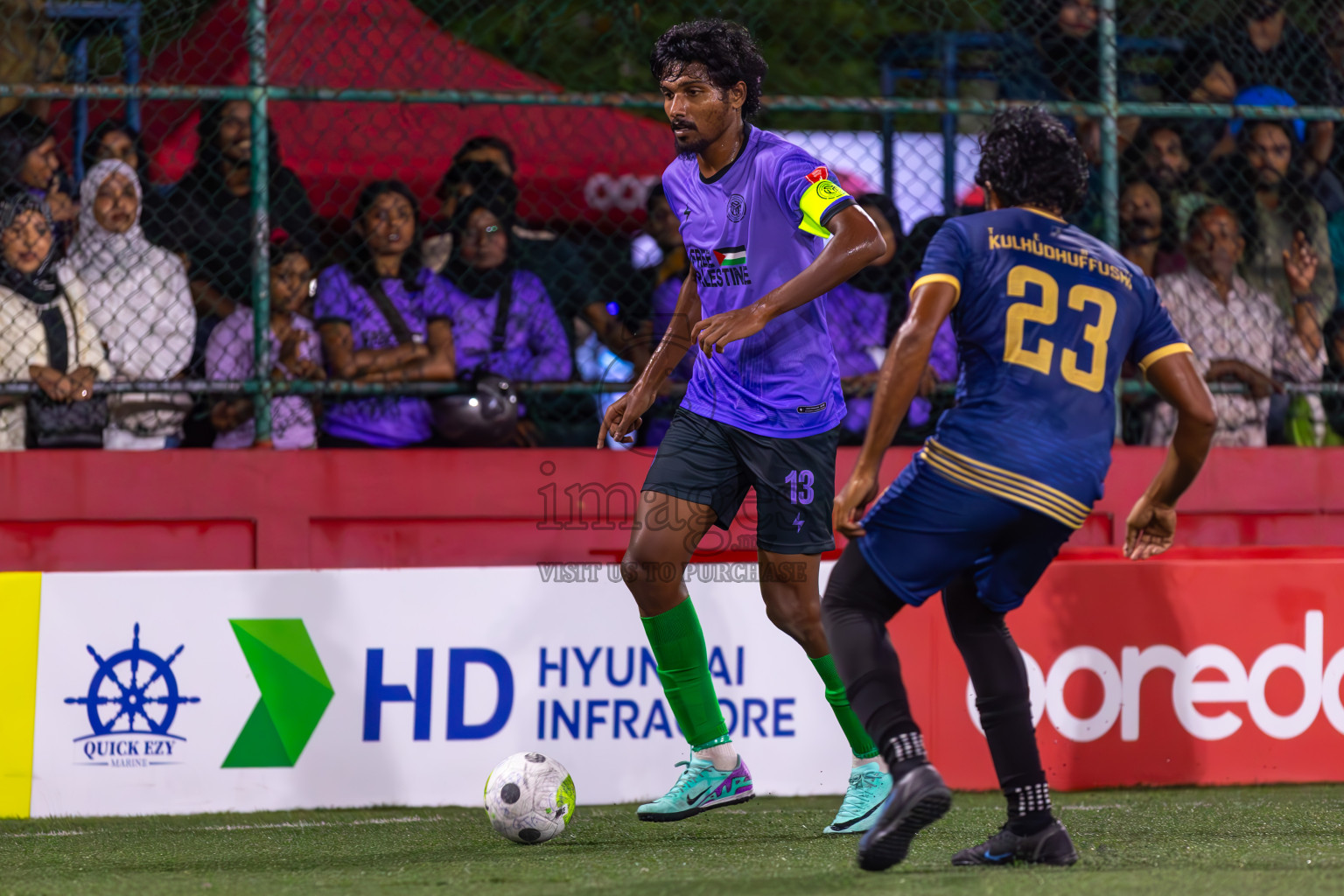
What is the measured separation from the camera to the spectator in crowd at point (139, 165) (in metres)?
6.00

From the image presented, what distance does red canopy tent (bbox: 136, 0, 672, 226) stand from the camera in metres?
6.23

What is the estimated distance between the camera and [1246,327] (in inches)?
253

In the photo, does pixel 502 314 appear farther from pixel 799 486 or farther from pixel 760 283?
pixel 799 486

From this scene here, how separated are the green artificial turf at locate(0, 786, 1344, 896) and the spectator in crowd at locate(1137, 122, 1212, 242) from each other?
8.78ft

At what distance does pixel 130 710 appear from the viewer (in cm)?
509

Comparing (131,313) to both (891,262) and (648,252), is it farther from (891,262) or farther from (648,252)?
(891,262)

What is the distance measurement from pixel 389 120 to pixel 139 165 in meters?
1.23

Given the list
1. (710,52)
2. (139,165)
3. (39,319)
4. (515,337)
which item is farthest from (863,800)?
(139,165)

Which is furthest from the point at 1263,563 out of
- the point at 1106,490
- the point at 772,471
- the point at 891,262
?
the point at 772,471

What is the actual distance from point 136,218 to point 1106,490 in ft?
14.6

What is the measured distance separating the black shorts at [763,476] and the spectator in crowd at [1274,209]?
3.45m

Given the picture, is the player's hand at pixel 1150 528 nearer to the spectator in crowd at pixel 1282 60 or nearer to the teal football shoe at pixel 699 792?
the teal football shoe at pixel 699 792

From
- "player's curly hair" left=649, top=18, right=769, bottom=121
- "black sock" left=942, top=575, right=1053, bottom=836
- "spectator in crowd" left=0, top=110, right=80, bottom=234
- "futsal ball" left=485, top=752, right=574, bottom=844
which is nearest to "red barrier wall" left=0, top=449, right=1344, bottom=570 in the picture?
"spectator in crowd" left=0, top=110, right=80, bottom=234

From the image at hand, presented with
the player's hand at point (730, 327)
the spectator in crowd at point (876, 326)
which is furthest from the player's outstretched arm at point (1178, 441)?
the spectator in crowd at point (876, 326)
